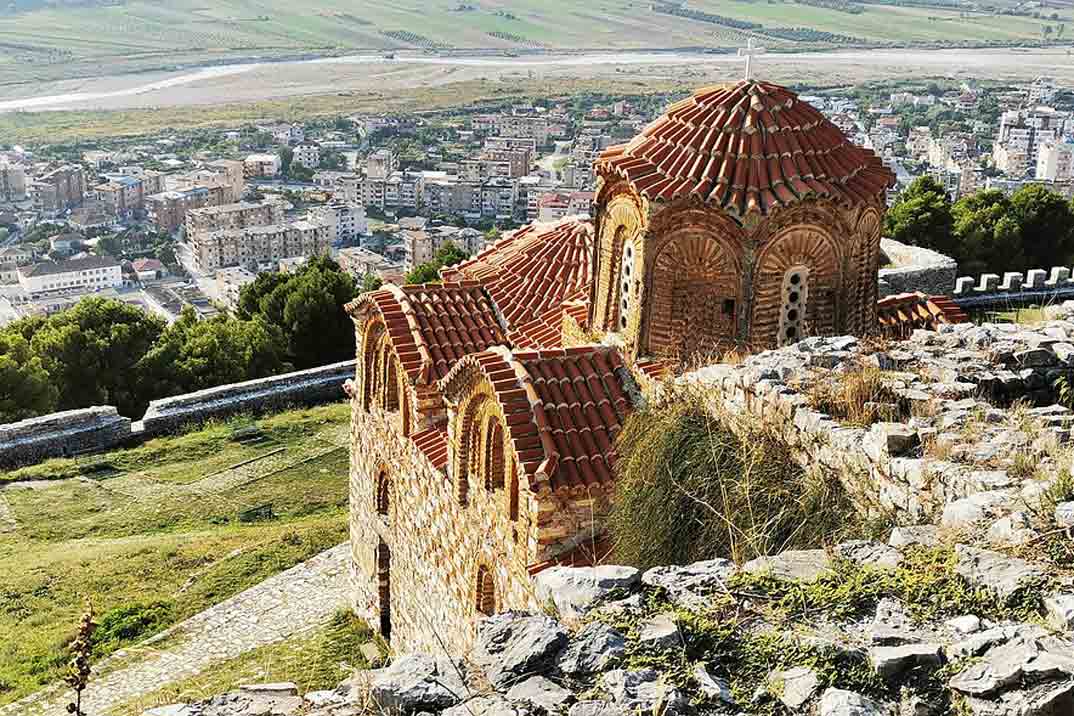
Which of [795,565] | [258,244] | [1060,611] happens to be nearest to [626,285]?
[795,565]

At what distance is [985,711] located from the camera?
4000 millimetres

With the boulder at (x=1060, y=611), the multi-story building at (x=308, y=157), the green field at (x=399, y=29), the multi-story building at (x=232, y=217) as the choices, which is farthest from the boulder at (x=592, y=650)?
the green field at (x=399, y=29)

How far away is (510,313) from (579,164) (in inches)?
3712

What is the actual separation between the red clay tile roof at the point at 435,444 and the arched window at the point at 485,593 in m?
1.11

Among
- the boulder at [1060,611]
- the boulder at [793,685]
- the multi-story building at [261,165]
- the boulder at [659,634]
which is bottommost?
the multi-story building at [261,165]

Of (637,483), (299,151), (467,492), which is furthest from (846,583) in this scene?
(299,151)

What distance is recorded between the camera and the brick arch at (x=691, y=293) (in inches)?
369

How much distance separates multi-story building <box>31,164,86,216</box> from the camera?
102312 mm

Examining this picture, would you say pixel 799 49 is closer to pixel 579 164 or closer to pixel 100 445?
pixel 579 164

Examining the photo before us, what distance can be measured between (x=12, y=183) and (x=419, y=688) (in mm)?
114225

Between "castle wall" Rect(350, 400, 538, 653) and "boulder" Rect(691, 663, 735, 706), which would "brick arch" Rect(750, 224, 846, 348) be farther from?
"boulder" Rect(691, 663, 735, 706)

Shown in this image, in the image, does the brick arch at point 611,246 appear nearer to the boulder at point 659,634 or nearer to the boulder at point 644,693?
the boulder at point 659,634

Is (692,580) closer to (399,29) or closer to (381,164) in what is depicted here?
(381,164)

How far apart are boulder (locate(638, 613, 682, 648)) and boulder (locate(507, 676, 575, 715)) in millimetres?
406
